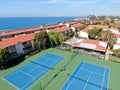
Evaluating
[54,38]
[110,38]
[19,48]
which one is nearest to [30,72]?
[19,48]

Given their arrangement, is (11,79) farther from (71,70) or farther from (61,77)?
(71,70)

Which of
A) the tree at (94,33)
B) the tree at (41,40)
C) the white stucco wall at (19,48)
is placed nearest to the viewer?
the white stucco wall at (19,48)

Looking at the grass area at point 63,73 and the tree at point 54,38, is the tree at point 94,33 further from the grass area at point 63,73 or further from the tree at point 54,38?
the grass area at point 63,73

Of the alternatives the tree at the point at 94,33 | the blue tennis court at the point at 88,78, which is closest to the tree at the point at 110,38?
the tree at the point at 94,33

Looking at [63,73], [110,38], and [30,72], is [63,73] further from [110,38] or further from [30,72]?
[110,38]

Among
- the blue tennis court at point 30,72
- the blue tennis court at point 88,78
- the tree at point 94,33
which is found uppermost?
the tree at point 94,33

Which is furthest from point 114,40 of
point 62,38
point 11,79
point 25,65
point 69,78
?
point 11,79

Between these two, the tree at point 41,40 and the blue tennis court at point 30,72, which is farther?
the tree at point 41,40

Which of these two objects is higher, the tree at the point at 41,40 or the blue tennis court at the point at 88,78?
the tree at the point at 41,40
